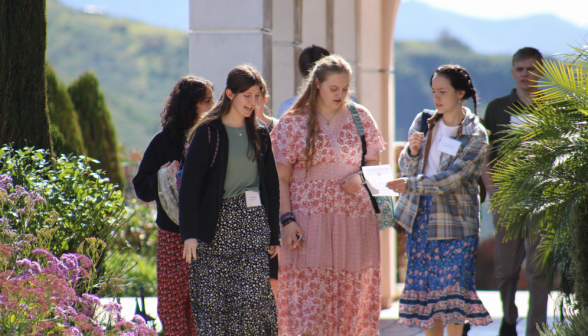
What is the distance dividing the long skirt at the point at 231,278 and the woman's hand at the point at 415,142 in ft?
3.82

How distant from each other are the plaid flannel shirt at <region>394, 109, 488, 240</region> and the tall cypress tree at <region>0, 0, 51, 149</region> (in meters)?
2.69

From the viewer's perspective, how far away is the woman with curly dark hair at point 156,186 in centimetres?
370

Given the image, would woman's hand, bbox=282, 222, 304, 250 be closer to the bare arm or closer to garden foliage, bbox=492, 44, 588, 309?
the bare arm

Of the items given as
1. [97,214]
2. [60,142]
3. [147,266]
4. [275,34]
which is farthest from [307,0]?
[147,266]

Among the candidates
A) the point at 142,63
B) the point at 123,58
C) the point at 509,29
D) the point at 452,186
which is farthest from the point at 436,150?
the point at 509,29

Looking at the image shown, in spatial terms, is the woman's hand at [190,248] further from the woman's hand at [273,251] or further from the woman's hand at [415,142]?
the woman's hand at [415,142]

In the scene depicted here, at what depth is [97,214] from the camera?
4.06 metres

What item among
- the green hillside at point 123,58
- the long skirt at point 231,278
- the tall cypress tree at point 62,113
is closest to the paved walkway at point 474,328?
the long skirt at point 231,278

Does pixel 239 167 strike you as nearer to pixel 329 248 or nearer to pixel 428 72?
pixel 329 248

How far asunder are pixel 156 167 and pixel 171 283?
655 mm

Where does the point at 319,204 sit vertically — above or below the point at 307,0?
below

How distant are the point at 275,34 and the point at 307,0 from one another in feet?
2.39

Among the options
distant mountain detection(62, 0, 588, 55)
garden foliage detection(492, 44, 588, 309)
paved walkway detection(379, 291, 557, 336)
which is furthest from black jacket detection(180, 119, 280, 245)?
distant mountain detection(62, 0, 588, 55)

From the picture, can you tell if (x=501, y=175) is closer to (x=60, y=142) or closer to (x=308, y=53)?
(x=308, y=53)
